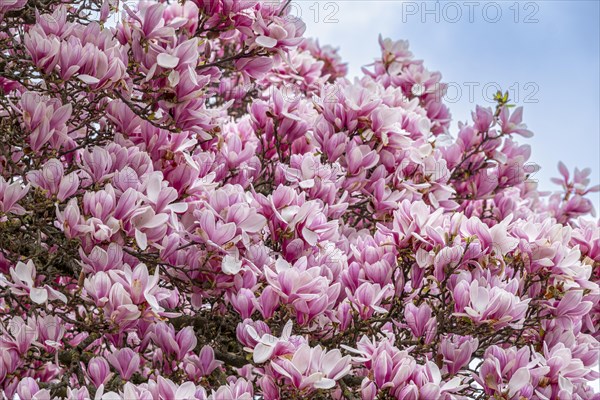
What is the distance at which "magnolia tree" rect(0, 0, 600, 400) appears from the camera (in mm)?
3295

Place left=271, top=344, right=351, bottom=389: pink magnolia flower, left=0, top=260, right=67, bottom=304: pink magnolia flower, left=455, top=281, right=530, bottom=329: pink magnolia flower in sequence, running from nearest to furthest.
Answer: left=271, top=344, right=351, bottom=389: pink magnolia flower → left=0, top=260, right=67, bottom=304: pink magnolia flower → left=455, top=281, right=530, bottom=329: pink magnolia flower

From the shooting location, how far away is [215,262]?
11.8 feet

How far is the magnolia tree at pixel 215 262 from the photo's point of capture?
3.29 metres

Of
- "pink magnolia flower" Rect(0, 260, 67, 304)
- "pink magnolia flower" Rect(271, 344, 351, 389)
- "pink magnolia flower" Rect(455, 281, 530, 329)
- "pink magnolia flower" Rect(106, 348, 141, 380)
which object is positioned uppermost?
"pink magnolia flower" Rect(455, 281, 530, 329)

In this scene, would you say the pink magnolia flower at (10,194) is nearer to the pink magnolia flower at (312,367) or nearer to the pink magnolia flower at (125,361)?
the pink magnolia flower at (125,361)

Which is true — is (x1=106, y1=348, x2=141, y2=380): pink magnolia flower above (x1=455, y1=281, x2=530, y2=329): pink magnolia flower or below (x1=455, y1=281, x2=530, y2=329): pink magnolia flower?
below

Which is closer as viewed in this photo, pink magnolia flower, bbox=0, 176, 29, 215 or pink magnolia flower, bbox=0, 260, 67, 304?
pink magnolia flower, bbox=0, 260, 67, 304

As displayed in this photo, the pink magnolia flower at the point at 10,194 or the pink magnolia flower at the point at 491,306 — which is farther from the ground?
the pink magnolia flower at the point at 491,306

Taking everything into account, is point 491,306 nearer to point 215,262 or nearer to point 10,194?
point 215,262

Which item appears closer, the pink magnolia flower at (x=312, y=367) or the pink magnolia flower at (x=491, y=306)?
the pink magnolia flower at (x=312, y=367)

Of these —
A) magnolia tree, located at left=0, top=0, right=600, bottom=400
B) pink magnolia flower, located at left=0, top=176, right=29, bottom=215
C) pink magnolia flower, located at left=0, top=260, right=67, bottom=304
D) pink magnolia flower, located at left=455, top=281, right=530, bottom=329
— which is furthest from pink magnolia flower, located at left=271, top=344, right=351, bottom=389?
pink magnolia flower, located at left=0, top=176, right=29, bottom=215

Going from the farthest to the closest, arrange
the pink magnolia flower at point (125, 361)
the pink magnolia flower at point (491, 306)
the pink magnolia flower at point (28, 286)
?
the pink magnolia flower at point (125, 361) → the pink magnolia flower at point (491, 306) → the pink magnolia flower at point (28, 286)

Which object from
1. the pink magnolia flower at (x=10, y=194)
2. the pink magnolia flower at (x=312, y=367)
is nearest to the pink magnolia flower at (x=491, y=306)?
the pink magnolia flower at (x=312, y=367)

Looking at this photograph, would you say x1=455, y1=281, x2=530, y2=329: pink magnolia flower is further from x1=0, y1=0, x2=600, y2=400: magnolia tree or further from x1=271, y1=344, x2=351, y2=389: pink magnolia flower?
x1=271, y1=344, x2=351, y2=389: pink magnolia flower
